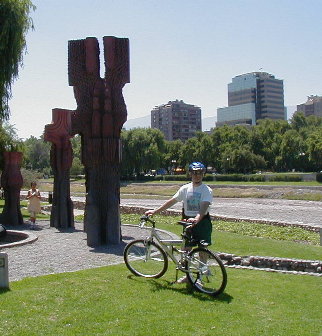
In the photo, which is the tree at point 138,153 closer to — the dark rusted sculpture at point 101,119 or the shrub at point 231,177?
the shrub at point 231,177

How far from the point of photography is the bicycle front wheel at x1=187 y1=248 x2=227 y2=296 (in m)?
6.42

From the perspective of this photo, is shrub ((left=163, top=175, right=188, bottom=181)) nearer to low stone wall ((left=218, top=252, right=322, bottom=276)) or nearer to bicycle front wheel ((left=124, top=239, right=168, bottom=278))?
low stone wall ((left=218, top=252, right=322, bottom=276))

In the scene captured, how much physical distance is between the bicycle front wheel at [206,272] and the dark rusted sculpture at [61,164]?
32.8 feet

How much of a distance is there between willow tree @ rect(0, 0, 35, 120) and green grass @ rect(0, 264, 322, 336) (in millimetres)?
12426

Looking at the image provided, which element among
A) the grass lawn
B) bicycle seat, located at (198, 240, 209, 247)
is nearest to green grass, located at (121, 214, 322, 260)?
the grass lawn

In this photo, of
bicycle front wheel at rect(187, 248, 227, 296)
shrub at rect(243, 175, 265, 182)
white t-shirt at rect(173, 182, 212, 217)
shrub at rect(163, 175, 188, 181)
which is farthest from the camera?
shrub at rect(163, 175, 188, 181)

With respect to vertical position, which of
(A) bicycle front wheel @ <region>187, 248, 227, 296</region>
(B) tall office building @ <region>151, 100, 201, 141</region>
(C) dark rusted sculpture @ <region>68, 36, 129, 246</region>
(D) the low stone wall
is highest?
(B) tall office building @ <region>151, 100, 201, 141</region>

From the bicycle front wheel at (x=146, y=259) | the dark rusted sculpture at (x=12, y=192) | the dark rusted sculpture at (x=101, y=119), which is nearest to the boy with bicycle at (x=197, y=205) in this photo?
the bicycle front wheel at (x=146, y=259)

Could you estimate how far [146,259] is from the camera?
7.41m

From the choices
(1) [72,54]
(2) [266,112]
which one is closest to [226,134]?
(1) [72,54]

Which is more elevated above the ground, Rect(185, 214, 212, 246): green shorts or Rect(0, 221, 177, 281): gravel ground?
Rect(185, 214, 212, 246): green shorts

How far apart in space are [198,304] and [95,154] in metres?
6.84

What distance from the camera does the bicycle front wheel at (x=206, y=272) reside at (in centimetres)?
642

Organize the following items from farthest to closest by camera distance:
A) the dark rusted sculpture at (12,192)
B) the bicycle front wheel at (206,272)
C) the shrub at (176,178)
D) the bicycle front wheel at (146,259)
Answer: the shrub at (176,178) → the dark rusted sculpture at (12,192) → the bicycle front wheel at (146,259) → the bicycle front wheel at (206,272)
